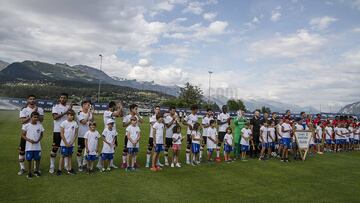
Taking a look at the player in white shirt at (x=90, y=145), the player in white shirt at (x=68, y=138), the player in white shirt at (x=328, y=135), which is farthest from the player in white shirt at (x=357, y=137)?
the player in white shirt at (x=68, y=138)

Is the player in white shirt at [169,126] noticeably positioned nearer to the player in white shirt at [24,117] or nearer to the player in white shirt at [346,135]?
the player in white shirt at [24,117]

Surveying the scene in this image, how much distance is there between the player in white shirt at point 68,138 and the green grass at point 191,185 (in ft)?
2.01

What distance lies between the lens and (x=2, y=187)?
313 inches

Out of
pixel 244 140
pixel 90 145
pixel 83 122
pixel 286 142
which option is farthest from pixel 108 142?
pixel 286 142

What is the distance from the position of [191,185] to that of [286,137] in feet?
Answer: 23.8

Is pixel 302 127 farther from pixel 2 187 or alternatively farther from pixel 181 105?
pixel 181 105

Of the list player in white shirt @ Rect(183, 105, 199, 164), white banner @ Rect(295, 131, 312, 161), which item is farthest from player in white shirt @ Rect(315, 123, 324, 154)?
player in white shirt @ Rect(183, 105, 199, 164)

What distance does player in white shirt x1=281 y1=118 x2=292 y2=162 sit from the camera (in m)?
14.2

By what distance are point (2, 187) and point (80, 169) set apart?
2.60 m

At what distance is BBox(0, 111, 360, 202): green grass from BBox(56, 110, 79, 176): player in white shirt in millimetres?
612

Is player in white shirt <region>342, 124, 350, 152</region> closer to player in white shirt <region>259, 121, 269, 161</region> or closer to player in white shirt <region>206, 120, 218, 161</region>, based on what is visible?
player in white shirt <region>259, 121, 269, 161</region>

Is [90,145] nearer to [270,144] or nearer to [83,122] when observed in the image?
[83,122]

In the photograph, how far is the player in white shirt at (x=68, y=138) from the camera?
31.8 feet

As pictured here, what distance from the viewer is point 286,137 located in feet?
47.8
